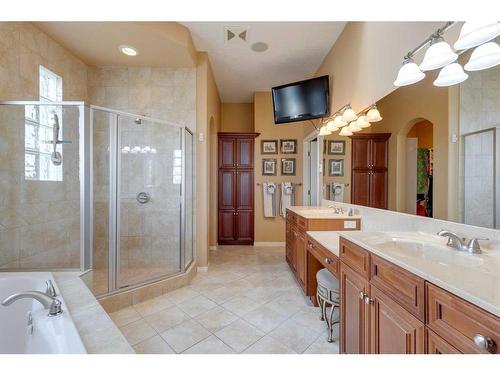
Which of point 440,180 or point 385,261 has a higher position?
point 440,180

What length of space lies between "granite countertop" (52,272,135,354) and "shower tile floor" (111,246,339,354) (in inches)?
22.4

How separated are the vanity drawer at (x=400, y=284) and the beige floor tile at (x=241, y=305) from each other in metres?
1.37

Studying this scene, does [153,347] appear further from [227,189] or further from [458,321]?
[227,189]

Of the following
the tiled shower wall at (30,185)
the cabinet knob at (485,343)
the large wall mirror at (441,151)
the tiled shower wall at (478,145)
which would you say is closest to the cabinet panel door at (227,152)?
the tiled shower wall at (30,185)

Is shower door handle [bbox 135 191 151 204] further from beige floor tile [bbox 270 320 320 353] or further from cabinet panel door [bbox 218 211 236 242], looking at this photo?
beige floor tile [bbox 270 320 320 353]

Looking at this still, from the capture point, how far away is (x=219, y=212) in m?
4.34

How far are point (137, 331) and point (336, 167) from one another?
247 centimetres

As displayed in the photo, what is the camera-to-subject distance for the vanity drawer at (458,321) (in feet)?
Result: 1.86

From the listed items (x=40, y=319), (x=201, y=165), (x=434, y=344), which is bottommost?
(x=40, y=319)

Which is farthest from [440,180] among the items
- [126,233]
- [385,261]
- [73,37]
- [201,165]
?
[73,37]

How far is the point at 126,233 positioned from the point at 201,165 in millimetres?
1269

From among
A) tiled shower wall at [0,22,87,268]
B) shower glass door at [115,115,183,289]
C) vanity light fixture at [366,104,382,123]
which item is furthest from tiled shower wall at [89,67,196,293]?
vanity light fixture at [366,104,382,123]
